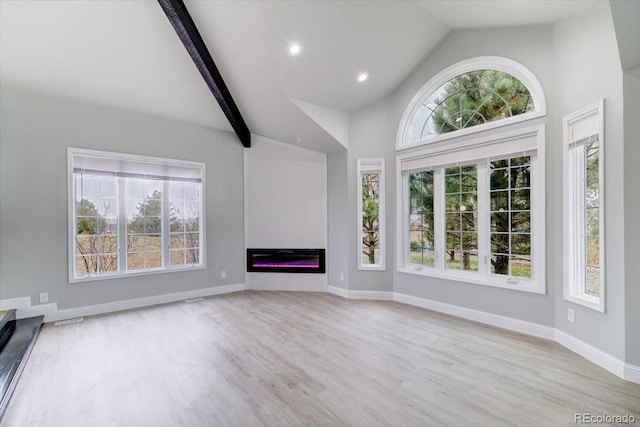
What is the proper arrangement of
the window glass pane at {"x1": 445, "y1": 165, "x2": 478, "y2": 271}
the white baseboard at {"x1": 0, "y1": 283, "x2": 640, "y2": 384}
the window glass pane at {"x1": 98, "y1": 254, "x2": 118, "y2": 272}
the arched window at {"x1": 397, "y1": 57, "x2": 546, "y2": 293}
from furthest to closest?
1. the window glass pane at {"x1": 98, "y1": 254, "x2": 118, "y2": 272}
2. the window glass pane at {"x1": 445, "y1": 165, "x2": 478, "y2": 271}
3. the arched window at {"x1": 397, "y1": 57, "x2": 546, "y2": 293}
4. the white baseboard at {"x1": 0, "y1": 283, "x2": 640, "y2": 384}

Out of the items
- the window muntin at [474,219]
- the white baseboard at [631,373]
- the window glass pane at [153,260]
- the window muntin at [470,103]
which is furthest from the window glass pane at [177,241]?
the white baseboard at [631,373]

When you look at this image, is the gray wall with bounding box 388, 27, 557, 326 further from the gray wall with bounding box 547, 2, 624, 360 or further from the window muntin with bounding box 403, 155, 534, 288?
the window muntin with bounding box 403, 155, 534, 288

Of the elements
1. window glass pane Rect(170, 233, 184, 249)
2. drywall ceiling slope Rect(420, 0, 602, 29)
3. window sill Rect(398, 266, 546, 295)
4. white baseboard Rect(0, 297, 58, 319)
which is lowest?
white baseboard Rect(0, 297, 58, 319)

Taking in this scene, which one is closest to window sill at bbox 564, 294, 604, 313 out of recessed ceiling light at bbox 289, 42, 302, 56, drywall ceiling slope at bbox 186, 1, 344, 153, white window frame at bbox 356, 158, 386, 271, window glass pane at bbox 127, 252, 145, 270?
white window frame at bbox 356, 158, 386, 271

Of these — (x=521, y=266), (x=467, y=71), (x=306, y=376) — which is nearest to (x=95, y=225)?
(x=306, y=376)

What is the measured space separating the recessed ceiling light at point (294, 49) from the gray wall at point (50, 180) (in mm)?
2566

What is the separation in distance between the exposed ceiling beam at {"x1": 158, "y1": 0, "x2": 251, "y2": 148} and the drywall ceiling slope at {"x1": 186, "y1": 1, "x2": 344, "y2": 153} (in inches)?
3.2

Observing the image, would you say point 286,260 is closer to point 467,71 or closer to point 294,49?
point 294,49

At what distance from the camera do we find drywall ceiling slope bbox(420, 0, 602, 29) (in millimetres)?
2839

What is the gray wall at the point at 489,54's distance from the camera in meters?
3.16

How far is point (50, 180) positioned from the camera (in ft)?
12.6

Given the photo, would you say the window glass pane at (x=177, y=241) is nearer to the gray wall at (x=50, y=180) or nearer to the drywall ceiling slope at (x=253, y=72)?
the gray wall at (x=50, y=180)

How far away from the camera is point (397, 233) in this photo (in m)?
4.56

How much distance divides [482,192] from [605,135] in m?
1.33
